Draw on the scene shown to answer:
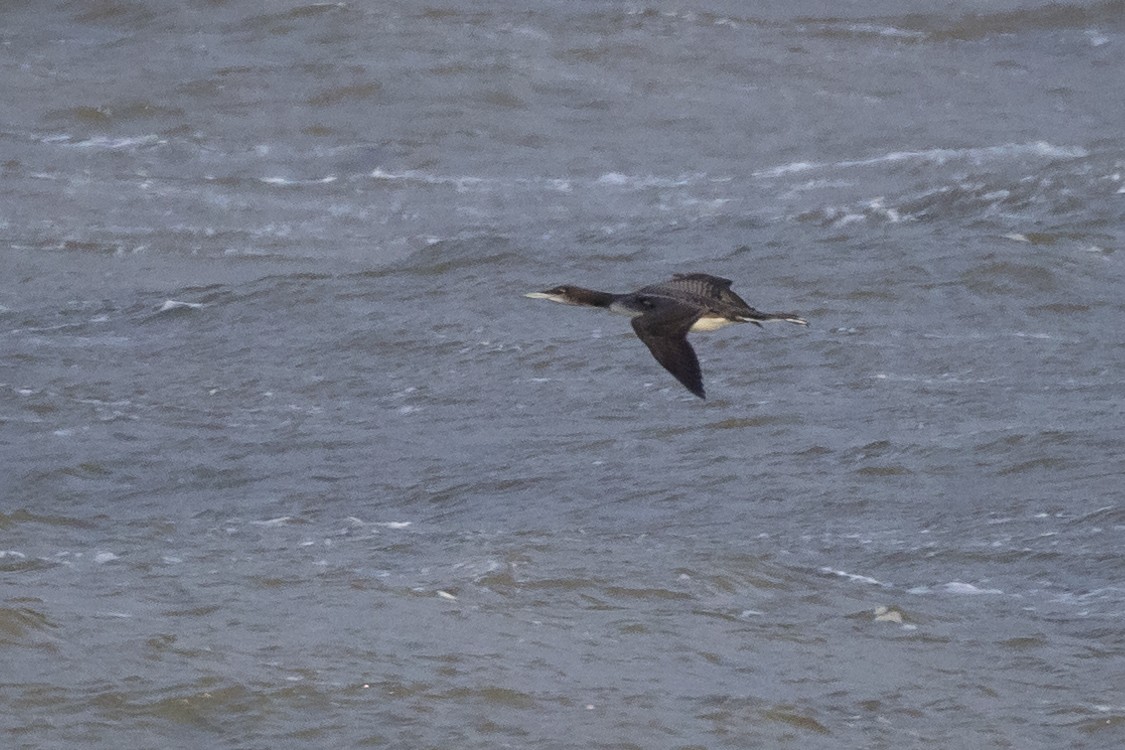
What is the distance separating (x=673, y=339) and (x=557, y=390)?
2.91m

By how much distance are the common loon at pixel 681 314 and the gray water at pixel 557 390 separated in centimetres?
80

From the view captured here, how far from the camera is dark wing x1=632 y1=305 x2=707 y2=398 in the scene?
253 inches

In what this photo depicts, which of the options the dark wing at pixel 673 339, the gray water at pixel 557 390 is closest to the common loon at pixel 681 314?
the dark wing at pixel 673 339

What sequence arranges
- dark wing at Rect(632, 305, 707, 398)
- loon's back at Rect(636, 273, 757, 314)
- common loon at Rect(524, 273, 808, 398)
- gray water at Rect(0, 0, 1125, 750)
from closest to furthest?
gray water at Rect(0, 0, 1125, 750) < dark wing at Rect(632, 305, 707, 398) < common loon at Rect(524, 273, 808, 398) < loon's back at Rect(636, 273, 757, 314)

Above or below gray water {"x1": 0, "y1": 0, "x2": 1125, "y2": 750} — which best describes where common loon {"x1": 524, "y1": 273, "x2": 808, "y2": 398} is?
above

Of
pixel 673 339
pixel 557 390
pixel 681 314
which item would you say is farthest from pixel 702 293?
pixel 557 390

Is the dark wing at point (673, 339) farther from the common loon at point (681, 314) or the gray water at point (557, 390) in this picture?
the gray water at point (557, 390)

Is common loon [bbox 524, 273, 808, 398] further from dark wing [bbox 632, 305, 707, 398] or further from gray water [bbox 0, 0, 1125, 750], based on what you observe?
gray water [bbox 0, 0, 1125, 750]

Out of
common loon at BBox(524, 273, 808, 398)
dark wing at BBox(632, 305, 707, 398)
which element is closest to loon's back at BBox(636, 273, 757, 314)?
common loon at BBox(524, 273, 808, 398)

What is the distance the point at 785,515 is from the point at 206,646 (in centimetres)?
252

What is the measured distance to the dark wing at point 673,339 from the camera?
6.42m

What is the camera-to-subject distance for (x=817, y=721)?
5590mm

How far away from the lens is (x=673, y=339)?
6699 mm

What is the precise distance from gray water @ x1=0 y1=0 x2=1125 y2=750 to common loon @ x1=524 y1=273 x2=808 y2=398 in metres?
0.80
